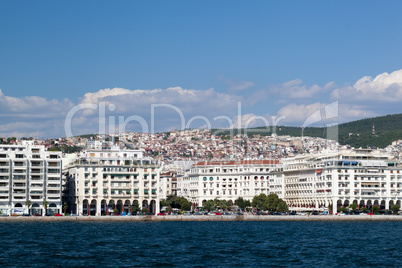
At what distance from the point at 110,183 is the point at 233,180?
1743 inches

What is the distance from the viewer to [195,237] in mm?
83312

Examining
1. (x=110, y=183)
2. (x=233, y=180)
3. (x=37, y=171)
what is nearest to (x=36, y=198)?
(x=37, y=171)

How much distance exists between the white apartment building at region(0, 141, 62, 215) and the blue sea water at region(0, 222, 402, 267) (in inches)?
1437

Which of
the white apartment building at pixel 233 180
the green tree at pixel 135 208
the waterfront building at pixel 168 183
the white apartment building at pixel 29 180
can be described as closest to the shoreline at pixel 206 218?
the green tree at pixel 135 208

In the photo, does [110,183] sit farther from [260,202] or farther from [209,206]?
[260,202]

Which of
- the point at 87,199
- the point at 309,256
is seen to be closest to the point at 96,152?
the point at 87,199

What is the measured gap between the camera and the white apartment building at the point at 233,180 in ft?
567

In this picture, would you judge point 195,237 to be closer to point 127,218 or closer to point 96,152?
point 127,218

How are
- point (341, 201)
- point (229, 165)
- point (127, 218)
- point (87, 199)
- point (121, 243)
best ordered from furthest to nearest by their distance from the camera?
point (229, 165), point (341, 201), point (87, 199), point (127, 218), point (121, 243)

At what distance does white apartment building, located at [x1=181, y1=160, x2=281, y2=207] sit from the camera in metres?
173

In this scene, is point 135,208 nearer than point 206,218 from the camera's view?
No

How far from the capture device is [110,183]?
13712 centimetres

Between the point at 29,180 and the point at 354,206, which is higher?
the point at 29,180

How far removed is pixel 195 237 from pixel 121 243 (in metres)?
12.5
